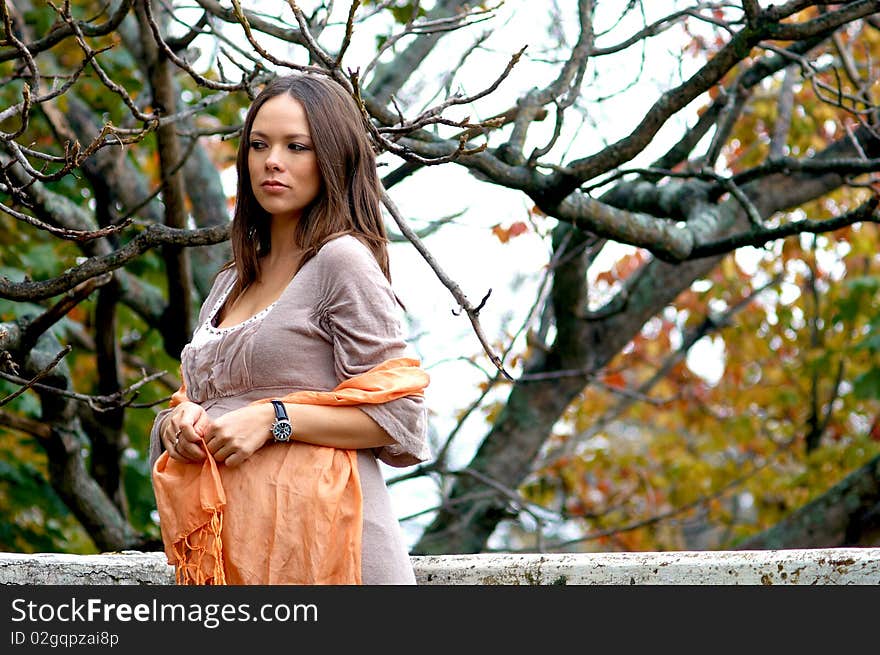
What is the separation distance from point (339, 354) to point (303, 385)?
0.10 metres

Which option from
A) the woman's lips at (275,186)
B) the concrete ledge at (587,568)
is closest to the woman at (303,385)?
the woman's lips at (275,186)

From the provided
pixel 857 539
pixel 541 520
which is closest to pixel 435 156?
pixel 541 520

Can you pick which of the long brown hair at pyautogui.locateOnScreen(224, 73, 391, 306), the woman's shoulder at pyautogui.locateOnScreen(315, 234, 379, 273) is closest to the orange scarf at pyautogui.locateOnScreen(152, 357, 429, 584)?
the woman's shoulder at pyautogui.locateOnScreen(315, 234, 379, 273)

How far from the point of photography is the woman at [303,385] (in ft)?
6.98

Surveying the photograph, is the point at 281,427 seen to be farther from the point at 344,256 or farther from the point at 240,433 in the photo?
the point at 344,256

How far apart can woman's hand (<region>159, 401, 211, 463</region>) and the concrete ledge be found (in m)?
0.69

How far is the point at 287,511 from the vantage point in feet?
6.93

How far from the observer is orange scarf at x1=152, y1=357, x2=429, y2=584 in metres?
2.11

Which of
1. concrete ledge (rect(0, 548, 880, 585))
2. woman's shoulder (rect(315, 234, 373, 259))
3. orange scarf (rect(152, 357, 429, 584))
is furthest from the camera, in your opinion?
concrete ledge (rect(0, 548, 880, 585))

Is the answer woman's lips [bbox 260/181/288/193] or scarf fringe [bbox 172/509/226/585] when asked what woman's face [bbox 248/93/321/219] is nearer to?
woman's lips [bbox 260/181/288/193]

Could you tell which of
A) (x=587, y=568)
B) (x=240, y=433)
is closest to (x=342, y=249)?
(x=240, y=433)

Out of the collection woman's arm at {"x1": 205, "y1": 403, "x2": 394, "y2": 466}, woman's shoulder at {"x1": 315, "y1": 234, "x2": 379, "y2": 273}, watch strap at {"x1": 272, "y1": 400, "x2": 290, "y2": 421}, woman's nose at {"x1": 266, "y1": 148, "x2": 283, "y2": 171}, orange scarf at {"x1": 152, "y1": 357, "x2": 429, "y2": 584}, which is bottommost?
orange scarf at {"x1": 152, "y1": 357, "x2": 429, "y2": 584}

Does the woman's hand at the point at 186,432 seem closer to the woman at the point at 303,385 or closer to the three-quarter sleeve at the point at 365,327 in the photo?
the woman at the point at 303,385
